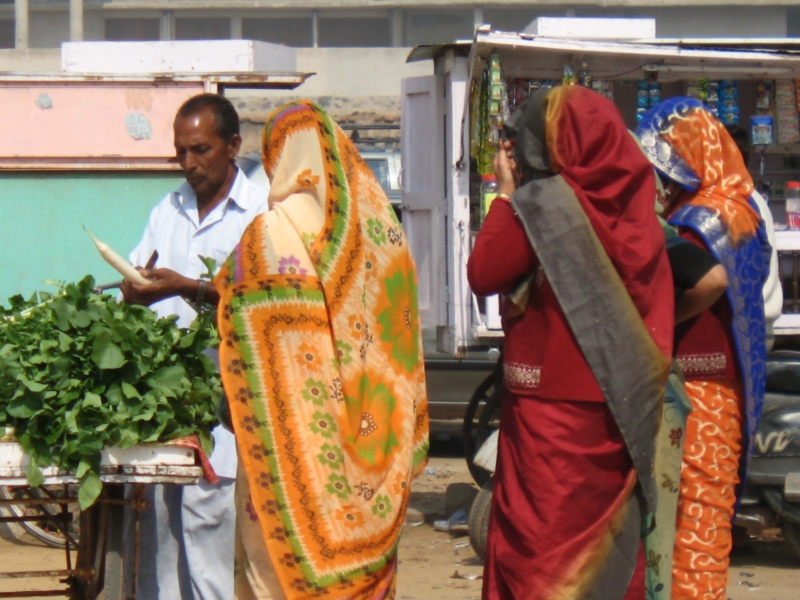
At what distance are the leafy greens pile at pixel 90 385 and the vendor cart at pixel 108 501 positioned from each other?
34 millimetres

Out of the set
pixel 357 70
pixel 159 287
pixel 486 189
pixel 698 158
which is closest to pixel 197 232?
pixel 159 287

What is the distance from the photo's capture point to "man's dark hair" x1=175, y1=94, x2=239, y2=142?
348 cm

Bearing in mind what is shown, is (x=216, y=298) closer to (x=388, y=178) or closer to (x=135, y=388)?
(x=135, y=388)

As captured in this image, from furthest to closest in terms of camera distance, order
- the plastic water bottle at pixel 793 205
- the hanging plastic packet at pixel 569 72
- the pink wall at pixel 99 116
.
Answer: the plastic water bottle at pixel 793 205 → the hanging plastic packet at pixel 569 72 → the pink wall at pixel 99 116

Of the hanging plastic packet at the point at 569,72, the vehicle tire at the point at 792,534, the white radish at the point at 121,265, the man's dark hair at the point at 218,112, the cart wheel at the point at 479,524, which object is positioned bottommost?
the vehicle tire at the point at 792,534

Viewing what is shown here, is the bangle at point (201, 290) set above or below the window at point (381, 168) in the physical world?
below

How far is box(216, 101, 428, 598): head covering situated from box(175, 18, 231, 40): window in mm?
17853

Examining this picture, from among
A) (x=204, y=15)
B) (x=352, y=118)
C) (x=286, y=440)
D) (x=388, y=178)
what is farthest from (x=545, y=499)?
(x=204, y=15)

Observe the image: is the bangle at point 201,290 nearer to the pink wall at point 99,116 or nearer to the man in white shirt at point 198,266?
the man in white shirt at point 198,266

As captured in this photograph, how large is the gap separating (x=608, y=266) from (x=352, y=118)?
38.9 feet

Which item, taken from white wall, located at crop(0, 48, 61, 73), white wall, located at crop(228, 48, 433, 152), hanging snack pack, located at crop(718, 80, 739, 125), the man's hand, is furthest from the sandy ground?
white wall, located at crop(0, 48, 61, 73)

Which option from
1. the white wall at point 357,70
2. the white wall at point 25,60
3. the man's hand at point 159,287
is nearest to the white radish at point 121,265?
the man's hand at point 159,287

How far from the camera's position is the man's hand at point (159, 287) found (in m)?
3.07

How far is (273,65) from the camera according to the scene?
20.4ft
